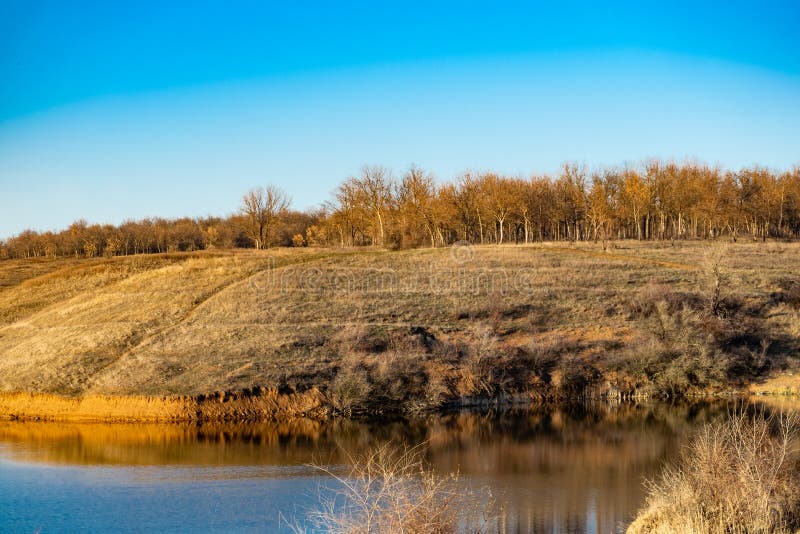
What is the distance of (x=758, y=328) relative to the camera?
138ft

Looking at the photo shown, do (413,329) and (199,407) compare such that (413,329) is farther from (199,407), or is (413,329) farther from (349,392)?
(199,407)

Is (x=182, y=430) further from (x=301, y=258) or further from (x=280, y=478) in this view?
(x=301, y=258)

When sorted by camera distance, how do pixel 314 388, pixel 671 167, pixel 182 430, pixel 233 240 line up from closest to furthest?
pixel 182 430
pixel 314 388
pixel 671 167
pixel 233 240

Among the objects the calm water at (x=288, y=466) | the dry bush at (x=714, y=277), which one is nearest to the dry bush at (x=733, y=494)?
the calm water at (x=288, y=466)

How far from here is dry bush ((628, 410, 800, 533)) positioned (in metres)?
14.2

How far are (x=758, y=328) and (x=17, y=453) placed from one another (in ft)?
121

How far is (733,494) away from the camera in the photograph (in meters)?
14.6

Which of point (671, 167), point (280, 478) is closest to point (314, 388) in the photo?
point (280, 478)

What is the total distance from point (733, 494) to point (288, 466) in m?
14.5

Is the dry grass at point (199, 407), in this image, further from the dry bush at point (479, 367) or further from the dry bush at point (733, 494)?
the dry bush at point (733, 494)

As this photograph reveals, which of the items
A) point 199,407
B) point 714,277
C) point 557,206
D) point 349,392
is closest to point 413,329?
point 349,392

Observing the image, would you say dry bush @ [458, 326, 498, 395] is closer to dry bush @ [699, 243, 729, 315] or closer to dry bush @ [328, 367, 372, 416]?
dry bush @ [328, 367, 372, 416]

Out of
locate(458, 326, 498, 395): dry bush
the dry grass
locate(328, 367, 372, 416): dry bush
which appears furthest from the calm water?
locate(458, 326, 498, 395): dry bush

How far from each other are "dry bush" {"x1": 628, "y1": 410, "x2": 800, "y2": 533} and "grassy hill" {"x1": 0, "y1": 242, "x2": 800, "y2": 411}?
Result: 67.4 ft
